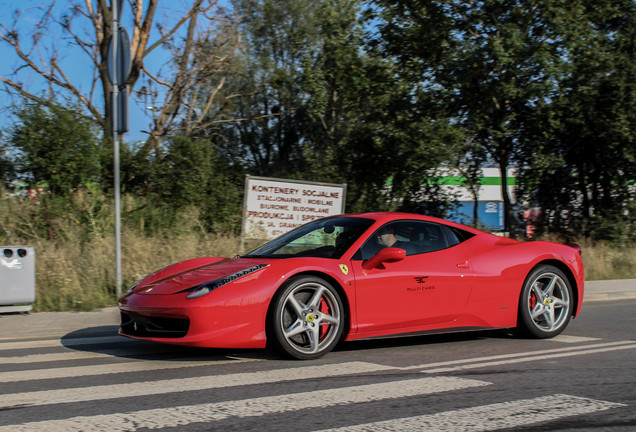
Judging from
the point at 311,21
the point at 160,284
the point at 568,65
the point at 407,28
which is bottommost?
the point at 160,284

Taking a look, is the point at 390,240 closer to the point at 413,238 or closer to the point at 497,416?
the point at 413,238

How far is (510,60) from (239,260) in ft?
41.8

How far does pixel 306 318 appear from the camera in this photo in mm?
5605

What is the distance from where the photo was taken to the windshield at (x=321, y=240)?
6.15 metres

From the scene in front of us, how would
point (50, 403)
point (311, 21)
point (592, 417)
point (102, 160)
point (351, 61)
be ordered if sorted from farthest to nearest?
point (311, 21), point (351, 61), point (102, 160), point (50, 403), point (592, 417)

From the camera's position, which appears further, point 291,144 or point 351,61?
point 291,144

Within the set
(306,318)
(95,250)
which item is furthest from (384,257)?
(95,250)

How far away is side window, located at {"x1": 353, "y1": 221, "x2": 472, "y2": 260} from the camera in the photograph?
20.4 feet

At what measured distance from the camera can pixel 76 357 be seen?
6004 mm

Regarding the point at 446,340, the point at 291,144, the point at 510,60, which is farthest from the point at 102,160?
the point at 291,144

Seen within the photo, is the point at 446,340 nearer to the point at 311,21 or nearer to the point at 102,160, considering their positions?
the point at 102,160

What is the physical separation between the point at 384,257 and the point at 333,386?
5.02 ft

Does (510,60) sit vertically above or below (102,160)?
above

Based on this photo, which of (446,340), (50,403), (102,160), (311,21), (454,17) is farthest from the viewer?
(311,21)
